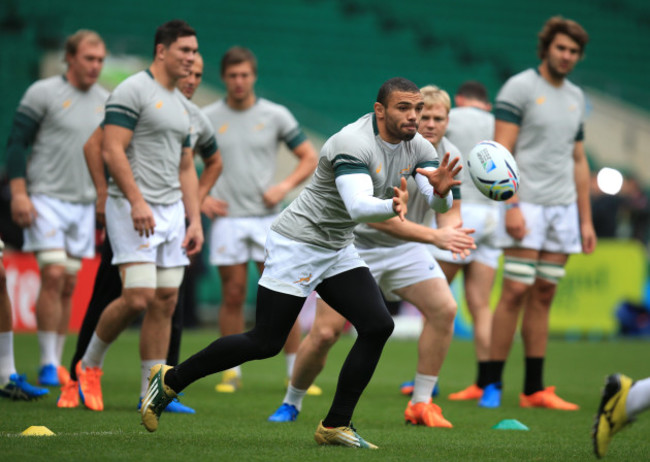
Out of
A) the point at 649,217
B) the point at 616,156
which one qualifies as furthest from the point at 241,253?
the point at 616,156

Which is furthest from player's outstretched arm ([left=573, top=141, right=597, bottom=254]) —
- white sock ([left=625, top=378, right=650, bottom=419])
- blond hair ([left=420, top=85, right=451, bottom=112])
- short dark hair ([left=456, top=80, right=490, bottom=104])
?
white sock ([left=625, top=378, right=650, bottom=419])

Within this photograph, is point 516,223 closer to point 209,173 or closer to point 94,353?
point 209,173

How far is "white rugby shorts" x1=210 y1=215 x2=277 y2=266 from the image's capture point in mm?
8148

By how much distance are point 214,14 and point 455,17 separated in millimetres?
5941

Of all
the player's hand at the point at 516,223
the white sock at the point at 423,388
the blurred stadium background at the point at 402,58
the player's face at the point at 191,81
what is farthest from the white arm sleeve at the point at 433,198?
the blurred stadium background at the point at 402,58

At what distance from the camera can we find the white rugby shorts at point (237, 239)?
8.15 m

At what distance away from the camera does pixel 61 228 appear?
25.9 feet

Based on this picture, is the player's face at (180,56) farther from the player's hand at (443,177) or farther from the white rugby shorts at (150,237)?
the player's hand at (443,177)

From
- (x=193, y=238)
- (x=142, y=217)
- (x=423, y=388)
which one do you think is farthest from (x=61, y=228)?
(x=423, y=388)

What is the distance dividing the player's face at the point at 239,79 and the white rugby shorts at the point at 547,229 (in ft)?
7.95

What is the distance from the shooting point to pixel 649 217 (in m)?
17.2

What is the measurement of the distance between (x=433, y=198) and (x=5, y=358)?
10.9 feet

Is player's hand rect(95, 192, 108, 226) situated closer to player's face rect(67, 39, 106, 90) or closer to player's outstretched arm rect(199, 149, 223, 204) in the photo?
player's outstretched arm rect(199, 149, 223, 204)

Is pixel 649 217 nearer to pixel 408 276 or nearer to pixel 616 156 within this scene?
pixel 616 156
